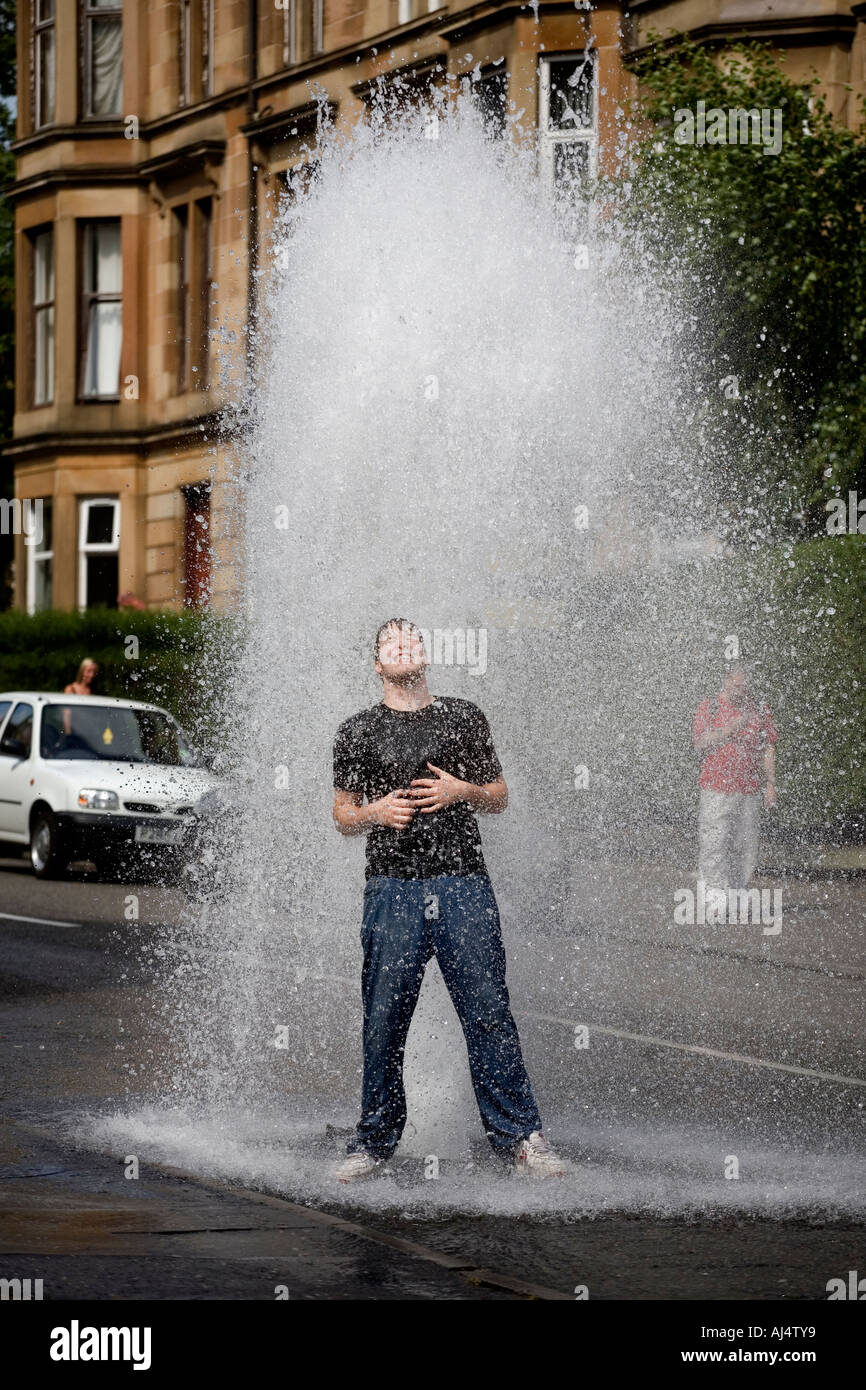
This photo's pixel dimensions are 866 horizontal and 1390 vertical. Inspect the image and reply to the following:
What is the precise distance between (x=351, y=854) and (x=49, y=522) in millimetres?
29801

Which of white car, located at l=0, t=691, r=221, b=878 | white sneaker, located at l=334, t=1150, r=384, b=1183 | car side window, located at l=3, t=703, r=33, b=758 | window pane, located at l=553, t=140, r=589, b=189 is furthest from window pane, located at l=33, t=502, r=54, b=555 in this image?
white sneaker, located at l=334, t=1150, r=384, b=1183

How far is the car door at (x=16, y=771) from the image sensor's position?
70.4 ft

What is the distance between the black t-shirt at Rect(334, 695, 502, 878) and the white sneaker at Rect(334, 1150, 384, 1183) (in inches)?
36.1

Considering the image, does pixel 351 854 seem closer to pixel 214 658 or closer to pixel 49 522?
pixel 214 658

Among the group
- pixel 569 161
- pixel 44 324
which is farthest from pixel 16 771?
Answer: pixel 44 324

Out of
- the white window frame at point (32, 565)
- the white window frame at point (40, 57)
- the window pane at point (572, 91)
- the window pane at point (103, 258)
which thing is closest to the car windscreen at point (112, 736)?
the window pane at point (572, 91)

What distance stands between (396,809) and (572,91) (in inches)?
857

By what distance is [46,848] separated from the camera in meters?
20.9

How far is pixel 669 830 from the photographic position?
2141 centimetres

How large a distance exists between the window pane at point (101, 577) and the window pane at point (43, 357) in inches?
124

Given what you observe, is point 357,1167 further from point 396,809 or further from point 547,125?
point 547,125

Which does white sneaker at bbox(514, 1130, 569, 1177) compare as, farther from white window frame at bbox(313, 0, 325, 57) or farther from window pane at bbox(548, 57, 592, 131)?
white window frame at bbox(313, 0, 325, 57)

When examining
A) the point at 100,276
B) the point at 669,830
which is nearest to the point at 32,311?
the point at 100,276

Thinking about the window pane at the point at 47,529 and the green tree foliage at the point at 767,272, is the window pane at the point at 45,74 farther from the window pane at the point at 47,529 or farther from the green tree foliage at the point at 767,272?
the green tree foliage at the point at 767,272
